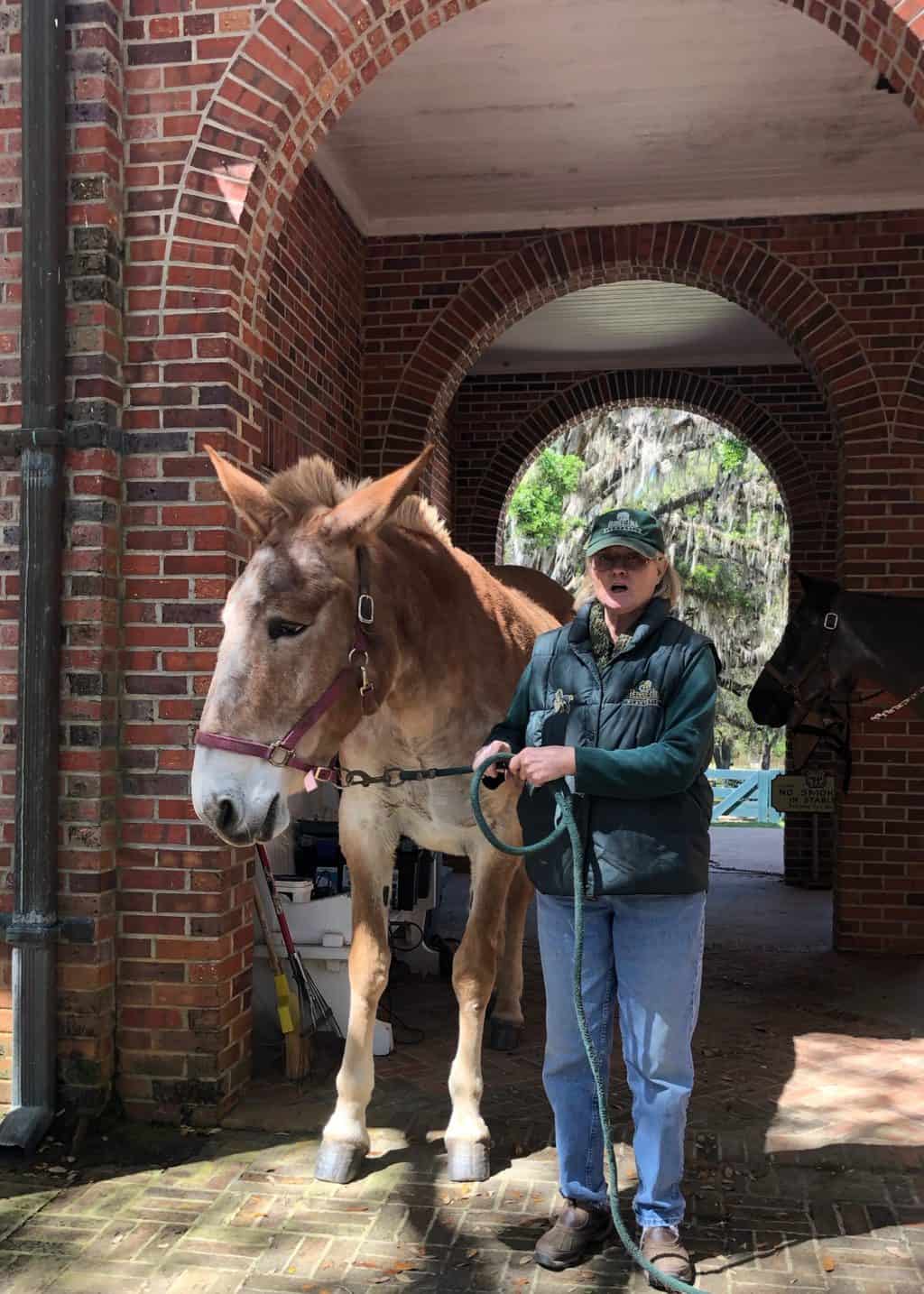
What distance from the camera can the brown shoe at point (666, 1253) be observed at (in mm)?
3068

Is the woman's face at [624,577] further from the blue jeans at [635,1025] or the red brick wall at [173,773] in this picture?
the red brick wall at [173,773]

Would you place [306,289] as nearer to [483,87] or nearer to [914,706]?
[483,87]

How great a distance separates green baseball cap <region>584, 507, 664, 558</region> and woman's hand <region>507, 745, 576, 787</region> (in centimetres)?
57

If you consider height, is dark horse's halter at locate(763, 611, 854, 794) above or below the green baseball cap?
below

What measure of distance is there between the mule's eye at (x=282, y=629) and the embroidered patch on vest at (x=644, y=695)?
0.96 metres

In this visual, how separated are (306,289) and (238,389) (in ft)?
9.40

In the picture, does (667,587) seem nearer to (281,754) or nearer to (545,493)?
(281,754)

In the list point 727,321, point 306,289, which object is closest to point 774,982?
point 306,289

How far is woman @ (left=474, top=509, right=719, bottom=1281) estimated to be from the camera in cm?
300

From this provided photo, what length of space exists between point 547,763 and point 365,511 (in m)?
1.00

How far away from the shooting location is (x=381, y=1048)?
5020 millimetres

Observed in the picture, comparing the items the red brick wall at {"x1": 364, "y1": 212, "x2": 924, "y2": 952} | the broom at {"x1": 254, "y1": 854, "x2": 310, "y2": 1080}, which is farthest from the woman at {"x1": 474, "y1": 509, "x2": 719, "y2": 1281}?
the red brick wall at {"x1": 364, "y1": 212, "x2": 924, "y2": 952}

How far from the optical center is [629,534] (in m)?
3.11

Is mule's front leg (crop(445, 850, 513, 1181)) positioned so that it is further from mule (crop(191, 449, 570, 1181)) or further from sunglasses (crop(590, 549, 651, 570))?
sunglasses (crop(590, 549, 651, 570))
